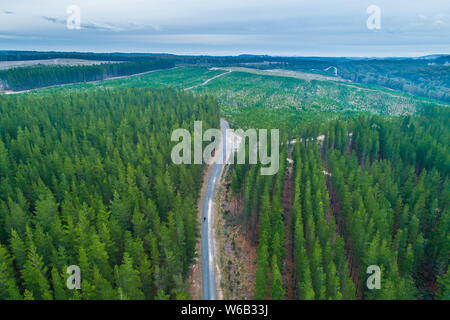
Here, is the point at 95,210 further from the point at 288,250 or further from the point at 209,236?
the point at 288,250

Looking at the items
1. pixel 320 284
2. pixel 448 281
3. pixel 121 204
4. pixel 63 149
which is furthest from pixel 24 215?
pixel 448 281

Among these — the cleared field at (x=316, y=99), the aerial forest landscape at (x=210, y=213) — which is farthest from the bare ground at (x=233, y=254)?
the cleared field at (x=316, y=99)

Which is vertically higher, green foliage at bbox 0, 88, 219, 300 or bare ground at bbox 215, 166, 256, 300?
green foliage at bbox 0, 88, 219, 300

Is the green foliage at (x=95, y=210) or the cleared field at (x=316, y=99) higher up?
the cleared field at (x=316, y=99)

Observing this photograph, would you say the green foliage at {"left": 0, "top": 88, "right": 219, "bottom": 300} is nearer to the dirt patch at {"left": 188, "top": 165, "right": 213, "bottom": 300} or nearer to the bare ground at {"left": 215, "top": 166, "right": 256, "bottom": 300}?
the dirt patch at {"left": 188, "top": 165, "right": 213, "bottom": 300}

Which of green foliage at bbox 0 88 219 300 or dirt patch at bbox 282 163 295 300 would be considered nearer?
green foliage at bbox 0 88 219 300

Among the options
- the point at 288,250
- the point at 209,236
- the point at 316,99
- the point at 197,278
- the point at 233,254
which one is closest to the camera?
the point at 197,278

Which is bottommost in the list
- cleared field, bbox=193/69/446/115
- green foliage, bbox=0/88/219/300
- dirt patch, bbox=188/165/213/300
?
dirt patch, bbox=188/165/213/300

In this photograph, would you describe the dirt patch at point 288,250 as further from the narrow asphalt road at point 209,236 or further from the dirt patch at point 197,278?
the dirt patch at point 197,278

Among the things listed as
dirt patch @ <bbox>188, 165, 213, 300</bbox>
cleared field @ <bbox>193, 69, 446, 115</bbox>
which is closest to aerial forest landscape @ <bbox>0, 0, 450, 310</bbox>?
dirt patch @ <bbox>188, 165, 213, 300</bbox>

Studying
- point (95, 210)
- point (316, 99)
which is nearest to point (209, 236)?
point (95, 210)
